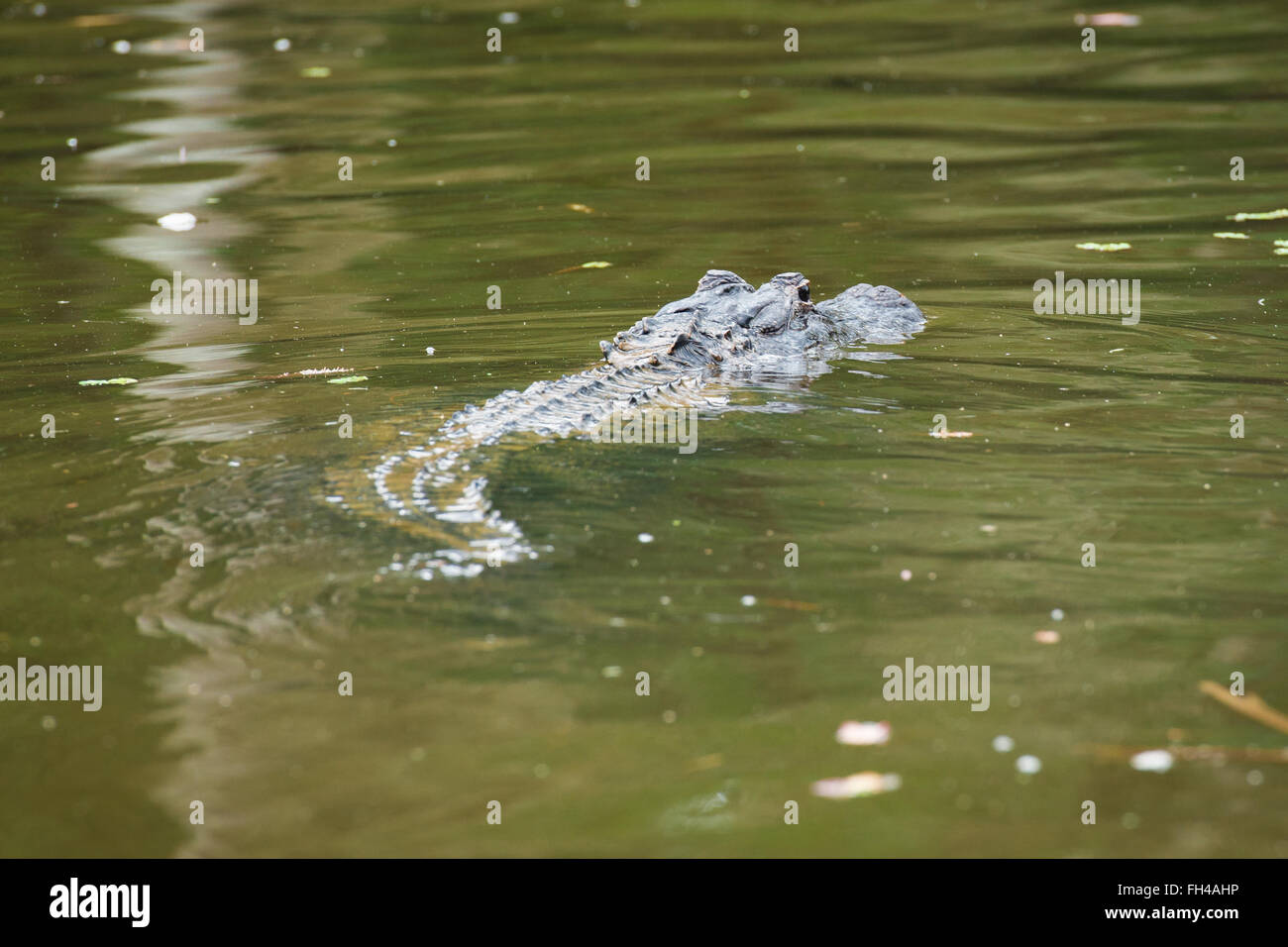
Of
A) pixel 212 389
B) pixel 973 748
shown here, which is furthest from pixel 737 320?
pixel 973 748

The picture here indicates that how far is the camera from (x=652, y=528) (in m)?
5.20

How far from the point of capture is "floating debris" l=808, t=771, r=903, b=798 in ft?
12.1

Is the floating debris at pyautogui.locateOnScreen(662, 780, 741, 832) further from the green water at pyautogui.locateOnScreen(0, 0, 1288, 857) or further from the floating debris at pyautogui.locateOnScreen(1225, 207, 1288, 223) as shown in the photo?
the floating debris at pyautogui.locateOnScreen(1225, 207, 1288, 223)

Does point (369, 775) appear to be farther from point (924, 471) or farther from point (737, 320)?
point (737, 320)

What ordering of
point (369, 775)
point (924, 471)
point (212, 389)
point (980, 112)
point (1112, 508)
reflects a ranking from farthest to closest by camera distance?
point (980, 112)
point (212, 389)
point (924, 471)
point (1112, 508)
point (369, 775)

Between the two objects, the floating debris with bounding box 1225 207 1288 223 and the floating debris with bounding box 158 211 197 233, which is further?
the floating debris with bounding box 158 211 197 233

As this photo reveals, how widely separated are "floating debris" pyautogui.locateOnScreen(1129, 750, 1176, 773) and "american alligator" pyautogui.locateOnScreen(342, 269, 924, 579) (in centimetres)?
218

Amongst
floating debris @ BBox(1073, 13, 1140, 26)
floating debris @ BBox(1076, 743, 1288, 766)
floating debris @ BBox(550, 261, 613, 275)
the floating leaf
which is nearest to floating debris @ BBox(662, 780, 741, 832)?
floating debris @ BBox(1076, 743, 1288, 766)

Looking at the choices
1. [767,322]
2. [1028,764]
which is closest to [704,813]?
[1028,764]

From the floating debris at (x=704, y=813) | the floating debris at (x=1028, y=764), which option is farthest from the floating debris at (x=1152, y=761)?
the floating debris at (x=704, y=813)

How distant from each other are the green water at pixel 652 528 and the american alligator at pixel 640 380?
0.51ft

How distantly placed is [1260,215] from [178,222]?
28.5 ft

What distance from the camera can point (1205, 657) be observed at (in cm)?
421

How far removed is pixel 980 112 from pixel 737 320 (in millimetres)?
7635
